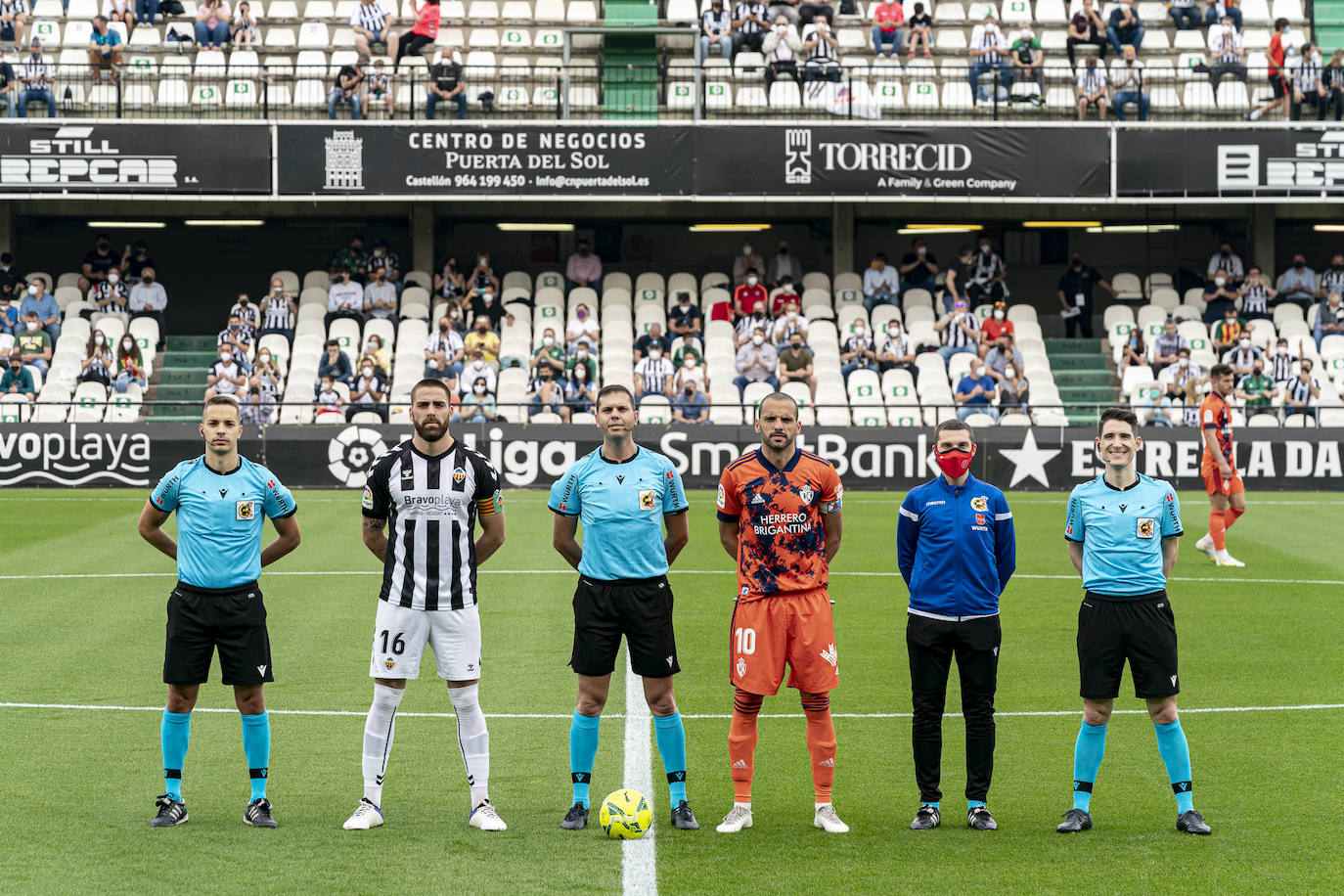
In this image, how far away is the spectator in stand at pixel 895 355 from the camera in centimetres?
2942

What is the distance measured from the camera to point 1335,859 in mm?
6973

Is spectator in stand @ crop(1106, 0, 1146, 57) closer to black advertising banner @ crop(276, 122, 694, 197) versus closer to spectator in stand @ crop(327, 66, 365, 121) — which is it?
black advertising banner @ crop(276, 122, 694, 197)

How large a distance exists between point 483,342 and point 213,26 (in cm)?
978

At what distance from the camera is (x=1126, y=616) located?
7.54 m

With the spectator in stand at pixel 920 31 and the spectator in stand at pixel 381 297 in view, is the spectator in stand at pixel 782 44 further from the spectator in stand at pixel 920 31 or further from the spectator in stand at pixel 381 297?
the spectator in stand at pixel 381 297

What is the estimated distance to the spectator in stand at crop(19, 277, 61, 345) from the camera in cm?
2983

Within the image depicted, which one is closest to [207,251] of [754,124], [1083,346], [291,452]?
[291,452]

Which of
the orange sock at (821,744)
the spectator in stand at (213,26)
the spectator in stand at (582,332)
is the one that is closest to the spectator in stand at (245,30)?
the spectator in stand at (213,26)

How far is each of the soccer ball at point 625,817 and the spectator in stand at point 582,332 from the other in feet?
71.6

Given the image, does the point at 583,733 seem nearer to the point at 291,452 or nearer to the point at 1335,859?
the point at 1335,859

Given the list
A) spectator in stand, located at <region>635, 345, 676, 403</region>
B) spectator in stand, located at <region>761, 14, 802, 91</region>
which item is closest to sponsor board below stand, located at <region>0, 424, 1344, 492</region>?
spectator in stand, located at <region>635, 345, 676, 403</region>

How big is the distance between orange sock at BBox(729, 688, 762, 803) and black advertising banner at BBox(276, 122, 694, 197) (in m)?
22.9

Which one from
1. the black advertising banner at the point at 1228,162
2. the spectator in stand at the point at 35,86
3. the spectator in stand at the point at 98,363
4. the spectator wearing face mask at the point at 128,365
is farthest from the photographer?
the spectator in stand at the point at 35,86

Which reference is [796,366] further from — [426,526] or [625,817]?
[625,817]
